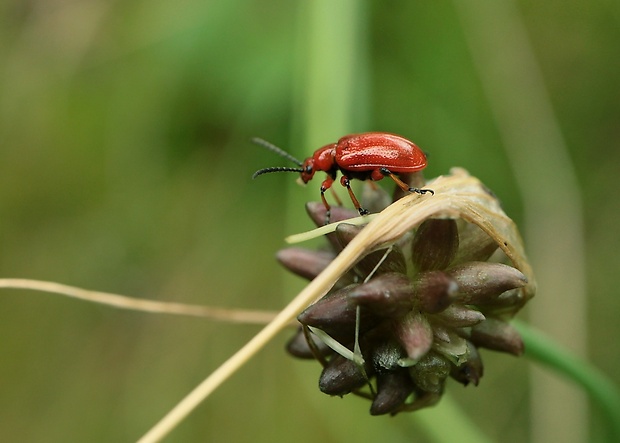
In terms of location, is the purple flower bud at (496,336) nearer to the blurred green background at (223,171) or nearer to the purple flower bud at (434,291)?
the purple flower bud at (434,291)

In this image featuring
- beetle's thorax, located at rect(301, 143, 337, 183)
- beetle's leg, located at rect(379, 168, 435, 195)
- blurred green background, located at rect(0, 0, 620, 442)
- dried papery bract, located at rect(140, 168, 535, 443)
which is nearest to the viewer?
dried papery bract, located at rect(140, 168, 535, 443)

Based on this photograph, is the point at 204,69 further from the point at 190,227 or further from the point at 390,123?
the point at 390,123

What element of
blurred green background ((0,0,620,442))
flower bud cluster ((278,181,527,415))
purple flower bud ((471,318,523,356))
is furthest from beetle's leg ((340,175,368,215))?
blurred green background ((0,0,620,442))

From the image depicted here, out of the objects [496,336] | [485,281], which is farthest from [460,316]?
[496,336]

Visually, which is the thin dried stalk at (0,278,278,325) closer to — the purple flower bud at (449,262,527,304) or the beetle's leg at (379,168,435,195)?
the beetle's leg at (379,168,435,195)

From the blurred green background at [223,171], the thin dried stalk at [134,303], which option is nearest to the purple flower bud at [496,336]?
the thin dried stalk at [134,303]

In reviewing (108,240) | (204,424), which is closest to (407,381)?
(204,424)

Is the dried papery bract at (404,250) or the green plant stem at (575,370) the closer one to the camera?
the dried papery bract at (404,250)
